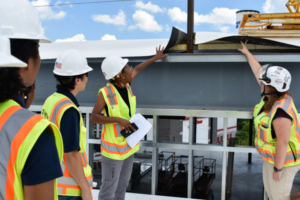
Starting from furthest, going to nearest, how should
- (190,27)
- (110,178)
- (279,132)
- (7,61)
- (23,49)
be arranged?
(190,27), (110,178), (279,132), (23,49), (7,61)

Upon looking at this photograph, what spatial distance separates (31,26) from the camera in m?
1.19

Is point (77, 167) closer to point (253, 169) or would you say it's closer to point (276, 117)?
point (276, 117)

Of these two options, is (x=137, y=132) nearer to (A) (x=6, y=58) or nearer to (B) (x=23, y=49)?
(B) (x=23, y=49)

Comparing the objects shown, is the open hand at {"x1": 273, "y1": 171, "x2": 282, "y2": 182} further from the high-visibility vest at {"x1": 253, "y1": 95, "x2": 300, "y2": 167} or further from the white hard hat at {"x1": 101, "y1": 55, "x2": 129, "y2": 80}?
the white hard hat at {"x1": 101, "y1": 55, "x2": 129, "y2": 80}

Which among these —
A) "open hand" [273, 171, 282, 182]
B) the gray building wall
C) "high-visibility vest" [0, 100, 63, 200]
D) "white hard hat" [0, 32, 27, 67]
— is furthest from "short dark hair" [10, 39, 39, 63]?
the gray building wall

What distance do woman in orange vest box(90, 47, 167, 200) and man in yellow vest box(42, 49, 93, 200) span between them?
745 millimetres

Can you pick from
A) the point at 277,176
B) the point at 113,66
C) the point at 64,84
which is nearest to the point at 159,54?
the point at 113,66

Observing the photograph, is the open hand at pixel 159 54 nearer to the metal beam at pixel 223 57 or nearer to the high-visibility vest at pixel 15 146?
the metal beam at pixel 223 57

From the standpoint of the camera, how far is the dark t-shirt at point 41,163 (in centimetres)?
95

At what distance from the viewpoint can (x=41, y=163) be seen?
3.14 feet

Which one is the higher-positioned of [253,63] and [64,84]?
[253,63]

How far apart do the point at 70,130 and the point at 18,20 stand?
37.2 inches

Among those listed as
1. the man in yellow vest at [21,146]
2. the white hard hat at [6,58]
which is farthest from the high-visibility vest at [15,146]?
the white hard hat at [6,58]

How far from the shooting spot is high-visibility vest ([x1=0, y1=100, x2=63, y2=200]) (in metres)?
0.94
